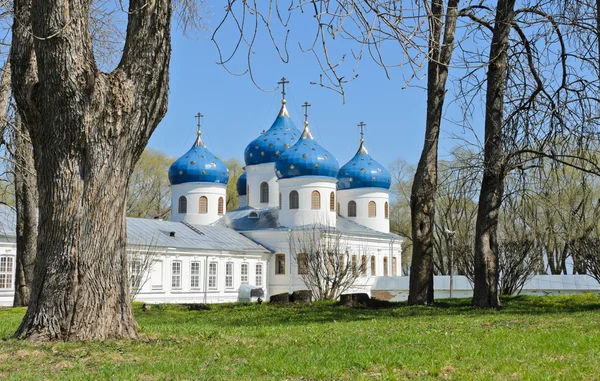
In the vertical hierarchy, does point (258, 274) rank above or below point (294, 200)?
below

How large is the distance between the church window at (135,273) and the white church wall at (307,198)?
1724 cm

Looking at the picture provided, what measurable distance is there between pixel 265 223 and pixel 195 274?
794cm

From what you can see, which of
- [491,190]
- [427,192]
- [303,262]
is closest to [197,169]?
[303,262]

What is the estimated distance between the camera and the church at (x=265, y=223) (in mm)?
39094

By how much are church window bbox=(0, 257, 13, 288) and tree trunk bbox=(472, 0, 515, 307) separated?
2315cm

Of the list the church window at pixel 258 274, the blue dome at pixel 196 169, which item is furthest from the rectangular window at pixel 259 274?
the blue dome at pixel 196 169

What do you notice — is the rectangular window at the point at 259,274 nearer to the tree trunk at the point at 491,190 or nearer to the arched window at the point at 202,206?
the arched window at the point at 202,206

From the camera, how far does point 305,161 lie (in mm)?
43938

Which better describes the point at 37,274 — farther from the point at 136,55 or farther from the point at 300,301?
the point at 300,301

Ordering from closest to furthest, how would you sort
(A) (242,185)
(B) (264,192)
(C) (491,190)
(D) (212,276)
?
(C) (491,190), (D) (212,276), (B) (264,192), (A) (242,185)

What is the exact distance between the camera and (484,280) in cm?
1548

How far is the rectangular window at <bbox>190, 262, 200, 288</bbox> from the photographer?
40.2m

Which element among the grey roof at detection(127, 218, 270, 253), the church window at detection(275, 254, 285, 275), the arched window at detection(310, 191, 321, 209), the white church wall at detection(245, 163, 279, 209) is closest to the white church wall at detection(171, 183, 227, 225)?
the white church wall at detection(245, 163, 279, 209)

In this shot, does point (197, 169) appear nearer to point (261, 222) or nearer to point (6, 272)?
point (261, 222)
